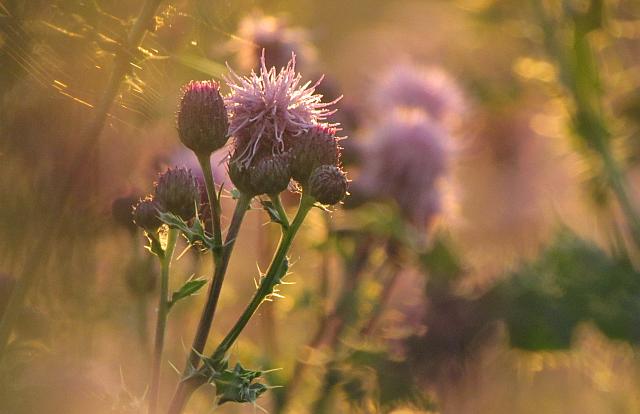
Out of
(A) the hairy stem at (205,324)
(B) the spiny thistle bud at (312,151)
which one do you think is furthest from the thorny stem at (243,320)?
(B) the spiny thistle bud at (312,151)

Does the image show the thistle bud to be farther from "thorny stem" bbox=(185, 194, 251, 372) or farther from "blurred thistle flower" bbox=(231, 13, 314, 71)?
"blurred thistle flower" bbox=(231, 13, 314, 71)

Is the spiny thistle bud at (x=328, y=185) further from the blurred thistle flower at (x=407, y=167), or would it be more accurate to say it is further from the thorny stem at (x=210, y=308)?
the blurred thistle flower at (x=407, y=167)

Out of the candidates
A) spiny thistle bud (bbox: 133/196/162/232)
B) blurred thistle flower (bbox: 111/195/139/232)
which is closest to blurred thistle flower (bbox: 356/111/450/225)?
blurred thistle flower (bbox: 111/195/139/232)

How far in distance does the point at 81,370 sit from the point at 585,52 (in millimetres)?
2458

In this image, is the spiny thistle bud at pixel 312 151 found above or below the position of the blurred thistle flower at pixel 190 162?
below

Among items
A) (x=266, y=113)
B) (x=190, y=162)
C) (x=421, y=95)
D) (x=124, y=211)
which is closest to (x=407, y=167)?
(x=421, y=95)

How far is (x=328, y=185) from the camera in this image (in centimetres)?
130

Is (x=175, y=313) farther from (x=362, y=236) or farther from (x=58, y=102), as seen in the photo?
(x=58, y=102)

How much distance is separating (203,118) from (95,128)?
226 mm

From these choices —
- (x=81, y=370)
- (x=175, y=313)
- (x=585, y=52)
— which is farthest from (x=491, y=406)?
(x=81, y=370)

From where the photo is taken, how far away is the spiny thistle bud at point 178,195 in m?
1.26

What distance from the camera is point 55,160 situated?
1258mm

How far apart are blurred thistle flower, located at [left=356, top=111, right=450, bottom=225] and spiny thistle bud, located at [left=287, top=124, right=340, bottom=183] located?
155cm

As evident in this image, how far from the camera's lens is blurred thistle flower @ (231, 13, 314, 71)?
2.55 m
